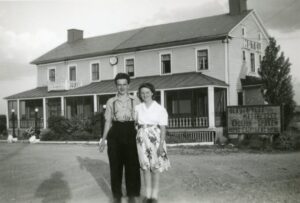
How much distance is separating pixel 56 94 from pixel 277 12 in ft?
68.5

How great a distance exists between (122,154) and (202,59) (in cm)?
1855

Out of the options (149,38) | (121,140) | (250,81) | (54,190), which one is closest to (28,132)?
(149,38)

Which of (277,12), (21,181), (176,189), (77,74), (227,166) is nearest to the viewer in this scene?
(176,189)

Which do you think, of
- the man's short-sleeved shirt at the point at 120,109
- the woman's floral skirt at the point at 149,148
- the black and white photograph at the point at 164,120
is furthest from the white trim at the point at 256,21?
the woman's floral skirt at the point at 149,148

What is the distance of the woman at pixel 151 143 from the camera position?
601cm

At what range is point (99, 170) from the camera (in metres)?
10.1

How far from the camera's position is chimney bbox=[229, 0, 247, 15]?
83.5 feet

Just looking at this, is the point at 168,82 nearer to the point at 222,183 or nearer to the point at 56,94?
the point at 56,94

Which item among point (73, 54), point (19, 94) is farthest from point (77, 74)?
point (19, 94)

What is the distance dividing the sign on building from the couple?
421 inches

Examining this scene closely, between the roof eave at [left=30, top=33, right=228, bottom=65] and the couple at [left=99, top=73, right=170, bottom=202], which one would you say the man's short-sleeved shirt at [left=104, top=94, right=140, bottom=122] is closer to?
the couple at [left=99, top=73, right=170, bottom=202]

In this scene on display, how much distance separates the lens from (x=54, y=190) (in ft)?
25.1

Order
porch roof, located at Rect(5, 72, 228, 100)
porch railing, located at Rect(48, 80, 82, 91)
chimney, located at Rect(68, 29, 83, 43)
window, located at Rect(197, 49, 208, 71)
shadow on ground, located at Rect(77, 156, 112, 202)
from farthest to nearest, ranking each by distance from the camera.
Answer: chimney, located at Rect(68, 29, 83, 43) → porch railing, located at Rect(48, 80, 82, 91) → window, located at Rect(197, 49, 208, 71) → porch roof, located at Rect(5, 72, 228, 100) → shadow on ground, located at Rect(77, 156, 112, 202)

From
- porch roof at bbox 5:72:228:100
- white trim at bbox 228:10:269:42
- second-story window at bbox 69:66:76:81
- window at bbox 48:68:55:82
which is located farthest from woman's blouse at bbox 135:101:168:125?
window at bbox 48:68:55:82
